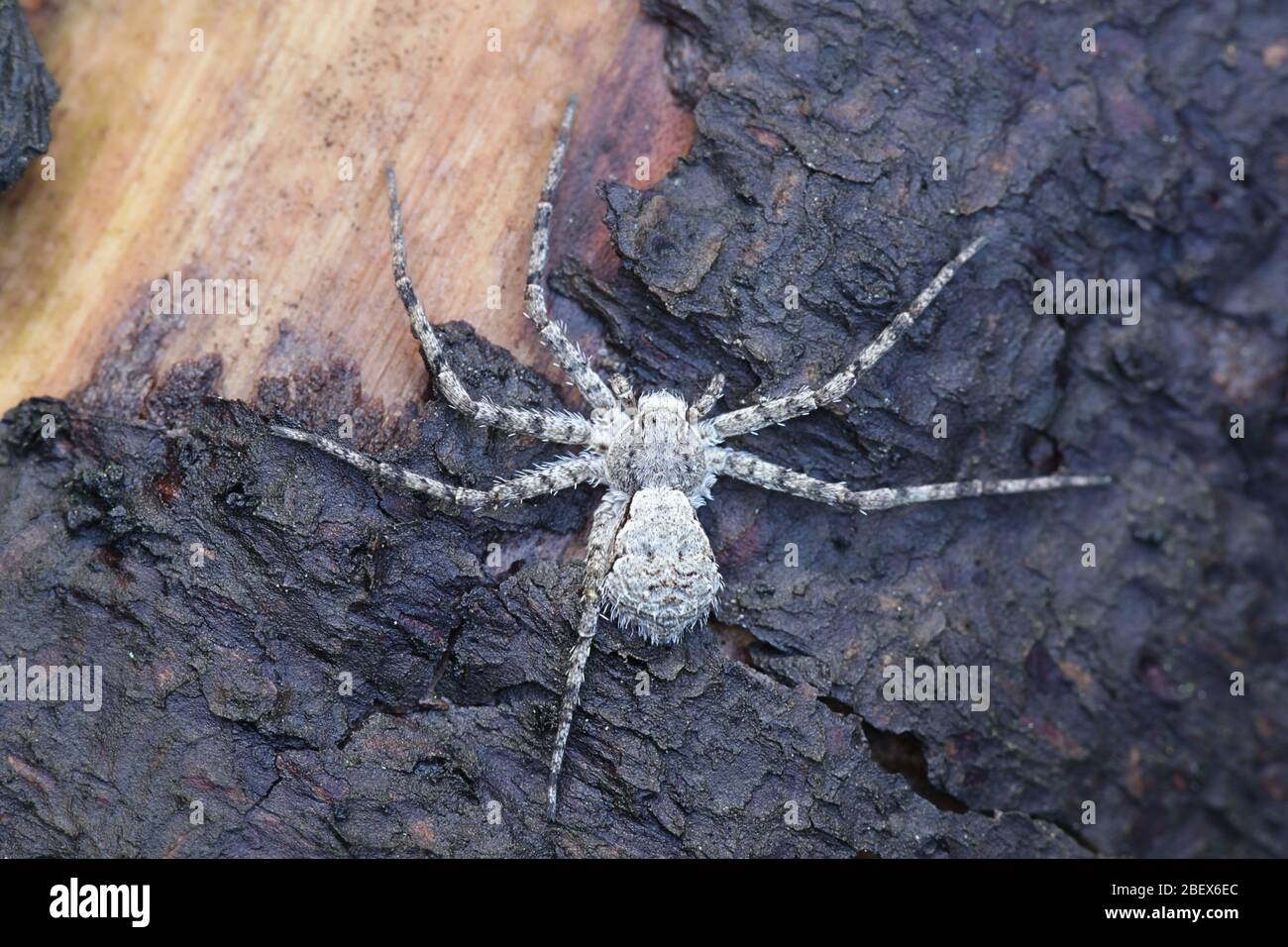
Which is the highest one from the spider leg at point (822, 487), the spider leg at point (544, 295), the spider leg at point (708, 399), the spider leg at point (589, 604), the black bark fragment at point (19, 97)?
the black bark fragment at point (19, 97)

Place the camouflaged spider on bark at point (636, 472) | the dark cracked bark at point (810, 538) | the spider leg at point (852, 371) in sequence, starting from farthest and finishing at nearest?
the spider leg at point (852, 371) → the camouflaged spider on bark at point (636, 472) → the dark cracked bark at point (810, 538)

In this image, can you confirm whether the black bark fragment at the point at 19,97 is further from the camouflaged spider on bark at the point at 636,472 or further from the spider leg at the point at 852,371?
the spider leg at the point at 852,371

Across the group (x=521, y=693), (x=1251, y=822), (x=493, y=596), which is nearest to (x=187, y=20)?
(x=493, y=596)

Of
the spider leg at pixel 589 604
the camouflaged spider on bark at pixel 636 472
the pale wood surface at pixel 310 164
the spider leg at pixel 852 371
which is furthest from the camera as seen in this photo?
the spider leg at pixel 852 371

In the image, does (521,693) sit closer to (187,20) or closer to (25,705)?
(25,705)

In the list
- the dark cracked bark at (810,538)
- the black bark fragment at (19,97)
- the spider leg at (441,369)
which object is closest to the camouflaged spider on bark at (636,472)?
the spider leg at (441,369)

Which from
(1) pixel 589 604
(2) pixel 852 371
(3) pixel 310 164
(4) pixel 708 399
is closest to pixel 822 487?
(2) pixel 852 371
